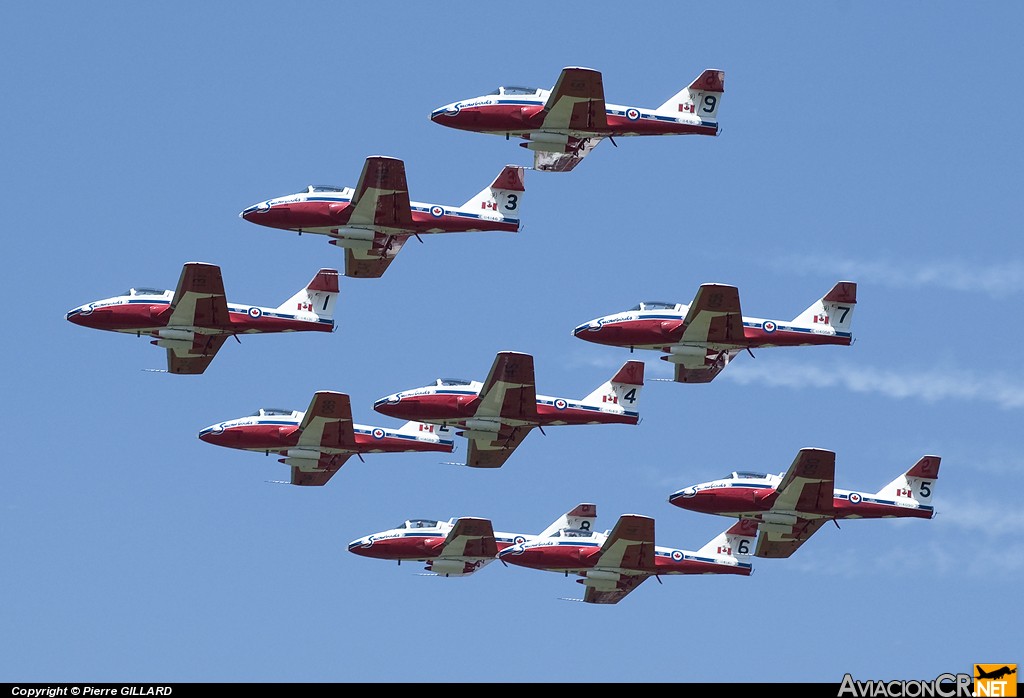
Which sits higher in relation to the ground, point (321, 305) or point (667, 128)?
point (667, 128)

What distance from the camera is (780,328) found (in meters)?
132

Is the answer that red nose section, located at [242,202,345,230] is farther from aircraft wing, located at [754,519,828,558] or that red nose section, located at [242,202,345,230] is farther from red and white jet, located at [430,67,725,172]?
aircraft wing, located at [754,519,828,558]

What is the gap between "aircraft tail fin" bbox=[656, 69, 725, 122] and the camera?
132 meters

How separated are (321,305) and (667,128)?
22920mm

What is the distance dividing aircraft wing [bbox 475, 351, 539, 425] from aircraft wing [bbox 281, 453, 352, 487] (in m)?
11.7

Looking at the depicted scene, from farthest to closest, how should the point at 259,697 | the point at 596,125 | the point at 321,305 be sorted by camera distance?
the point at 321,305 → the point at 596,125 → the point at 259,697

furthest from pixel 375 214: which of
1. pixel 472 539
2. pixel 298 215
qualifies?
pixel 472 539

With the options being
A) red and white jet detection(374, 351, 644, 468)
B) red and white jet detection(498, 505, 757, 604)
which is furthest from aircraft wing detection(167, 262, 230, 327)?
red and white jet detection(498, 505, 757, 604)

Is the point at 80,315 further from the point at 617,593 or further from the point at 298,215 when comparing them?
the point at 617,593

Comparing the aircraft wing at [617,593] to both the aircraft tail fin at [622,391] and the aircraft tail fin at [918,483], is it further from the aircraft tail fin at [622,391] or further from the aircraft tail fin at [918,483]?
the aircraft tail fin at [918,483]

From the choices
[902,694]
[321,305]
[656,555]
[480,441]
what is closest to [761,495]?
[656,555]

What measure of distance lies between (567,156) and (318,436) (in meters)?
21.7

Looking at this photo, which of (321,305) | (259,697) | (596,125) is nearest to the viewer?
(259,697)

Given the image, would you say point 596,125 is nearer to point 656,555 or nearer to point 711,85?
point 711,85
